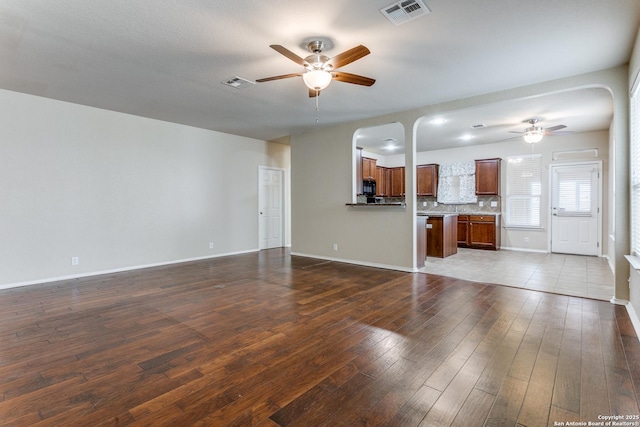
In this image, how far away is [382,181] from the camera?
9.22 m

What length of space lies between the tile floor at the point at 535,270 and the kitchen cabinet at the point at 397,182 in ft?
8.90

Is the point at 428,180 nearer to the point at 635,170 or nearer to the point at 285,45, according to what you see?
the point at 635,170

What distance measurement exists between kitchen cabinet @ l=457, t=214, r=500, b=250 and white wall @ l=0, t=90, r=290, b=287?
583cm

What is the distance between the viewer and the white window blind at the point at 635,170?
294cm

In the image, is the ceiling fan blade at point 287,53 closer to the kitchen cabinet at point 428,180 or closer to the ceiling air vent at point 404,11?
the ceiling air vent at point 404,11

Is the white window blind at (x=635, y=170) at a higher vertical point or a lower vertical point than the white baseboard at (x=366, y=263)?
higher

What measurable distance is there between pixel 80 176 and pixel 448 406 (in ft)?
19.3

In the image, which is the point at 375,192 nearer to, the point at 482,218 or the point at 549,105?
the point at 482,218

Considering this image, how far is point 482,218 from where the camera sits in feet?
25.7

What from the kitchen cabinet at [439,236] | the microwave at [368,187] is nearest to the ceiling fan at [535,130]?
the kitchen cabinet at [439,236]

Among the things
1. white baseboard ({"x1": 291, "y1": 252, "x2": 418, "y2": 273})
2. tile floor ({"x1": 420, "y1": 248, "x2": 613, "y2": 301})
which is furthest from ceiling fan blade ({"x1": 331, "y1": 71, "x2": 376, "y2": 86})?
tile floor ({"x1": 420, "y1": 248, "x2": 613, "y2": 301})

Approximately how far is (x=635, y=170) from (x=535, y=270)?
9.01ft

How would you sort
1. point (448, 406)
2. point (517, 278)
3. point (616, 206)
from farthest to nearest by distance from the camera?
Result: point (517, 278), point (616, 206), point (448, 406)

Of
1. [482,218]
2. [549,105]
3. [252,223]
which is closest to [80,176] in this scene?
[252,223]
